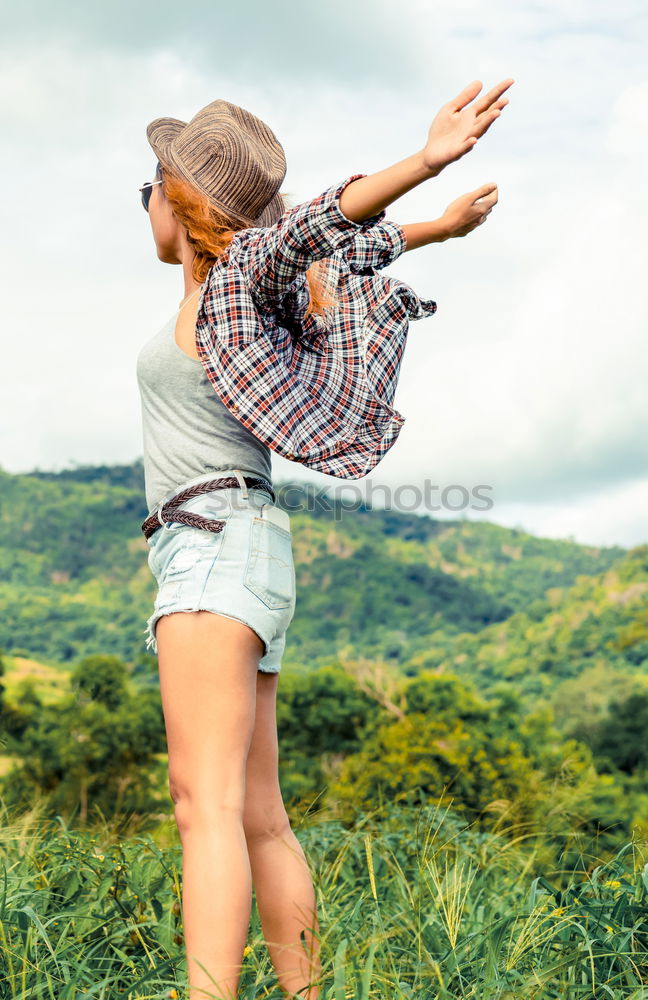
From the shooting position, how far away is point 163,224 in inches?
84.1

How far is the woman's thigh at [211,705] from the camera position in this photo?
1.80 metres

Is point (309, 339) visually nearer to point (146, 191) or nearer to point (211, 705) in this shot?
point (146, 191)

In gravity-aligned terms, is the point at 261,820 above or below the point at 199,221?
below

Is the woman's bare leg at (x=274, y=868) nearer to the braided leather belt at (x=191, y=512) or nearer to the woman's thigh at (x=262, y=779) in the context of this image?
the woman's thigh at (x=262, y=779)

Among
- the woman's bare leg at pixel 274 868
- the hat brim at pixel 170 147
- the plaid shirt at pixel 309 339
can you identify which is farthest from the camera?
the hat brim at pixel 170 147

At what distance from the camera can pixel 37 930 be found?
6.98ft

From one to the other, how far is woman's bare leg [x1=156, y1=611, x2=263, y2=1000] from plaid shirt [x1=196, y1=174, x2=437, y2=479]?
1.37 feet

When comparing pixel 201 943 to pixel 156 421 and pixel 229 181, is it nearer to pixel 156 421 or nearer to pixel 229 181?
pixel 156 421

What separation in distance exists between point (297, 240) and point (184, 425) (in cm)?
47

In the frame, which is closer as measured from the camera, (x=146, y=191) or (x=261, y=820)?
(x=261, y=820)

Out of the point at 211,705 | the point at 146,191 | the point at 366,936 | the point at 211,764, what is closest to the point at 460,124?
the point at 146,191

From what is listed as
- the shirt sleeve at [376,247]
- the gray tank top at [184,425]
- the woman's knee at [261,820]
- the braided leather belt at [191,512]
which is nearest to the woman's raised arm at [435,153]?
the shirt sleeve at [376,247]

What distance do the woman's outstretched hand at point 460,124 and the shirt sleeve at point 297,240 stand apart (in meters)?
0.14

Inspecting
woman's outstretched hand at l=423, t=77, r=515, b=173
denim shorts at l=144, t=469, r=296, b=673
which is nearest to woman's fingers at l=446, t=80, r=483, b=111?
woman's outstretched hand at l=423, t=77, r=515, b=173
